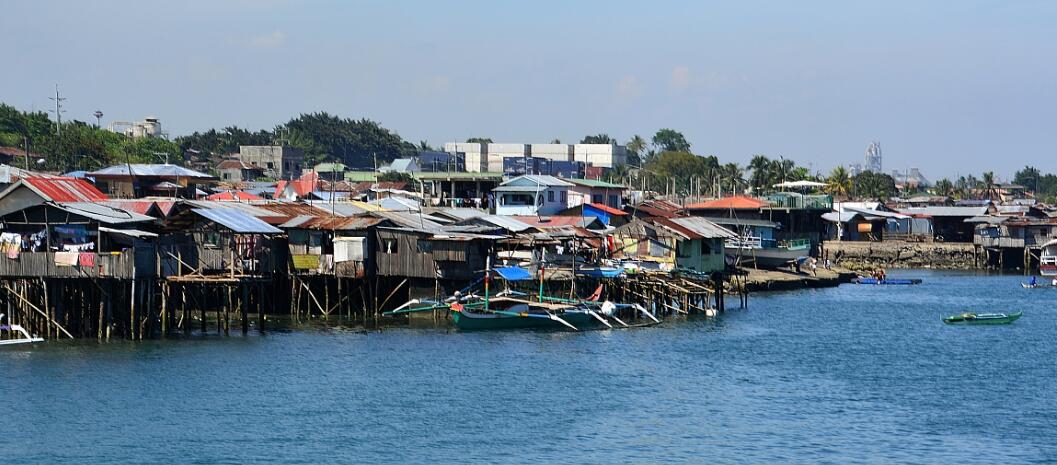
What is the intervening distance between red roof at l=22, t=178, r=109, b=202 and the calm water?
21.7 feet

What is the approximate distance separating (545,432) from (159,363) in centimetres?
1366

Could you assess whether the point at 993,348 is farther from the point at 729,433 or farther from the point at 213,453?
the point at 213,453

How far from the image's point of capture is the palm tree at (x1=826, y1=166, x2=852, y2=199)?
5079 inches

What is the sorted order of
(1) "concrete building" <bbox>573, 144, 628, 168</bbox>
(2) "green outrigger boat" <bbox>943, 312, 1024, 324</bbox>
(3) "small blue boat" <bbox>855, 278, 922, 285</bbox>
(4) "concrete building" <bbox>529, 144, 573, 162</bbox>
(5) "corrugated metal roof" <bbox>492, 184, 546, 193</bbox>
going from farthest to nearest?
(1) "concrete building" <bbox>573, 144, 628, 168</bbox>, (4) "concrete building" <bbox>529, 144, 573, 162</bbox>, (3) "small blue boat" <bbox>855, 278, 922, 285</bbox>, (5) "corrugated metal roof" <bbox>492, 184, 546, 193</bbox>, (2) "green outrigger boat" <bbox>943, 312, 1024, 324</bbox>

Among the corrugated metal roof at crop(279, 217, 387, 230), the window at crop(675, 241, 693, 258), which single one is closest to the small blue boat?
the window at crop(675, 241, 693, 258)

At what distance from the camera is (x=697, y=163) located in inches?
6132

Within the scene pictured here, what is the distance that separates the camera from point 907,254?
351ft

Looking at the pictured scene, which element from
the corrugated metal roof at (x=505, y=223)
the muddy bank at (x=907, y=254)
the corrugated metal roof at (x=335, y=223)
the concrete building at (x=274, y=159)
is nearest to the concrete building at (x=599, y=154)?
the concrete building at (x=274, y=159)

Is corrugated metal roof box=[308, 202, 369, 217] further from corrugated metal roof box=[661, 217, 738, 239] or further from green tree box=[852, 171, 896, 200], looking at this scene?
green tree box=[852, 171, 896, 200]

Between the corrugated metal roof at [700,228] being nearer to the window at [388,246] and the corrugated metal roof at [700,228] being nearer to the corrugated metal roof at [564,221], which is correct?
the corrugated metal roof at [564,221]

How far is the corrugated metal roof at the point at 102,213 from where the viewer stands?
44.6m

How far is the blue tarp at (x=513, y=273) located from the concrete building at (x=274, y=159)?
6425cm

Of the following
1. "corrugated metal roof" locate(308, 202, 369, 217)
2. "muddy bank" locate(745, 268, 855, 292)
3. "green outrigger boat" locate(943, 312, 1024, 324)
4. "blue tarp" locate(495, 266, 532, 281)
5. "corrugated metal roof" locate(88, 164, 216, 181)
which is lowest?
"green outrigger boat" locate(943, 312, 1024, 324)

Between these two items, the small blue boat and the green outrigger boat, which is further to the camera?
the small blue boat
